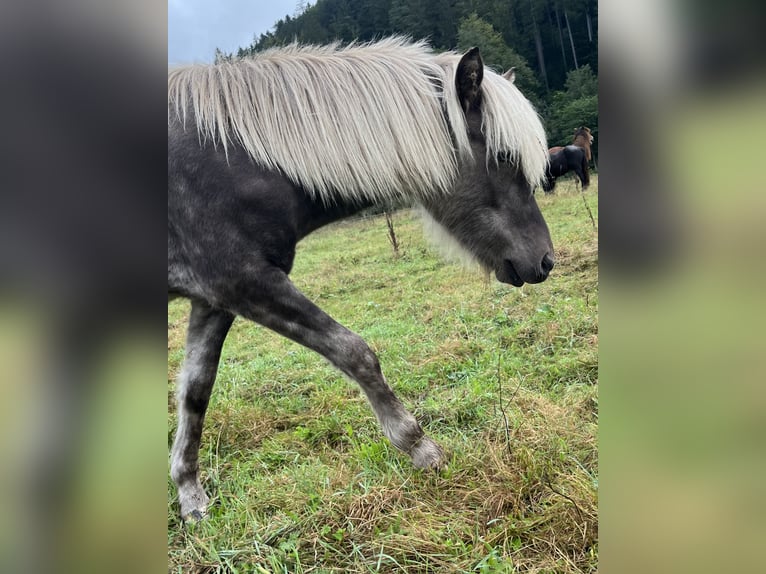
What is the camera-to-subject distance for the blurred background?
0.44 meters

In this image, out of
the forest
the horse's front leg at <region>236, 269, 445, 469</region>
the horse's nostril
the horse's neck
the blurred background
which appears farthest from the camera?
the horse's neck

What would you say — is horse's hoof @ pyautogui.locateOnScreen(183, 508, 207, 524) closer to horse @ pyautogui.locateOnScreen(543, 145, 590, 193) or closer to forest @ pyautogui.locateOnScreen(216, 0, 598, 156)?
forest @ pyautogui.locateOnScreen(216, 0, 598, 156)

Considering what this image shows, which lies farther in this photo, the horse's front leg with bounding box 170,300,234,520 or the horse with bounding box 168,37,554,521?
the horse's front leg with bounding box 170,300,234,520

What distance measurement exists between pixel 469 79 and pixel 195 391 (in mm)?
2141

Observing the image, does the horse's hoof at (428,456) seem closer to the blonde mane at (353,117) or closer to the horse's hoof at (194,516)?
the horse's hoof at (194,516)

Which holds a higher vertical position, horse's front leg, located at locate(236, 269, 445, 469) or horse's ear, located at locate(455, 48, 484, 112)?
horse's ear, located at locate(455, 48, 484, 112)

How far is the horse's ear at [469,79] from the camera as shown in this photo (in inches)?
90.0

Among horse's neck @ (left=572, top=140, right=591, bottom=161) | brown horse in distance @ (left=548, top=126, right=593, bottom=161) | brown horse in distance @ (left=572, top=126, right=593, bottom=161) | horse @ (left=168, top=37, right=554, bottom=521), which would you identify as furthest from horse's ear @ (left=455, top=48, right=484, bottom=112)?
horse's neck @ (left=572, top=140, right=591, bottom=161)

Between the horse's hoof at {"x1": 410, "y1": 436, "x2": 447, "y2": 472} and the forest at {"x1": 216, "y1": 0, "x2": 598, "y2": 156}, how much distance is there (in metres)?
5.92

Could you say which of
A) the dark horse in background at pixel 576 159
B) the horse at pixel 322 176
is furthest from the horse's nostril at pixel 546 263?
the dark horse in background at pixel 576 159
